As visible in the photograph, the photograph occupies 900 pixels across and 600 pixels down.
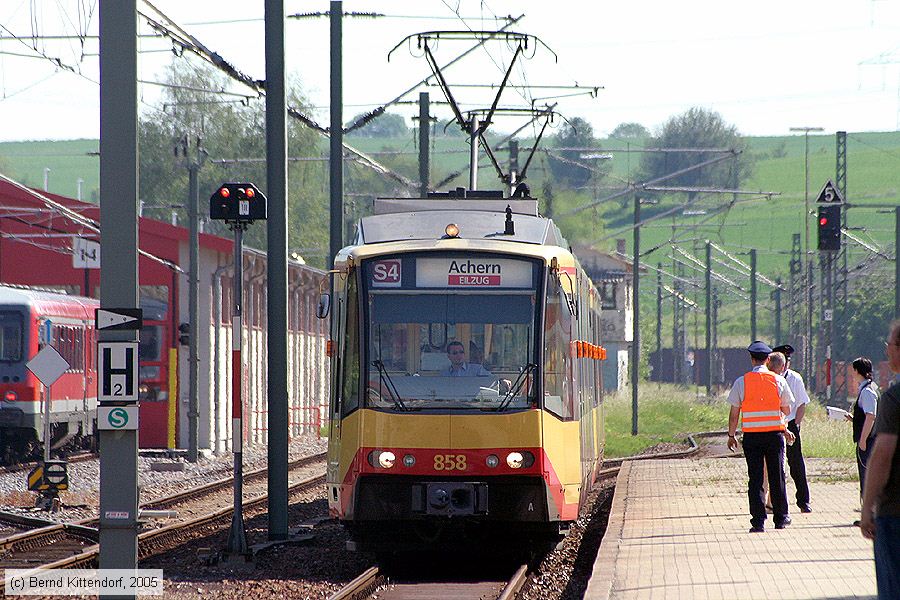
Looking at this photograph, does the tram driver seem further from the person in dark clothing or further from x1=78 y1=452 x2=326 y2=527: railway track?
x1=78 y1=452 x2=326 y2=527: railway track

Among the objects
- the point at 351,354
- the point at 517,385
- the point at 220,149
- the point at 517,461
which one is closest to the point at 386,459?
the point at 351,354

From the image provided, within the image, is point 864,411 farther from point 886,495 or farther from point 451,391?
point 886,495

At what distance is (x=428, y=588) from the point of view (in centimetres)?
1334

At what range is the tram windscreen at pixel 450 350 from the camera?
43.8 feet

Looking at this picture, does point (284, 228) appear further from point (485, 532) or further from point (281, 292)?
point (485, 532)

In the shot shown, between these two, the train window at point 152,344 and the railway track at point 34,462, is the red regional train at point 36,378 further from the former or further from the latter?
the train window at point 152,344

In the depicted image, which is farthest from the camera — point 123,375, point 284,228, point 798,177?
point 798,177

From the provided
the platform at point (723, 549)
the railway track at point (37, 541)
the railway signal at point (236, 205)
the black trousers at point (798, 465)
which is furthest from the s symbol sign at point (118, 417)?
the black trousers at point (798, 465)

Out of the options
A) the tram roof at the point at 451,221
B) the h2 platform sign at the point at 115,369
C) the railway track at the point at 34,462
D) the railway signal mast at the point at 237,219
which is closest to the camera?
the h2 platform sign at the point at 115,369

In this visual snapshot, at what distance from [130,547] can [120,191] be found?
2.10 meters

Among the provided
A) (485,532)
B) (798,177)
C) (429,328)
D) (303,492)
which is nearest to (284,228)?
(429,328)

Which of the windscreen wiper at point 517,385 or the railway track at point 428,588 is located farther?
the windscreen wiper at point 517,385

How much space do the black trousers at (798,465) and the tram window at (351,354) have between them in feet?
18.5

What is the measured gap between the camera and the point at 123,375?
913 cm
